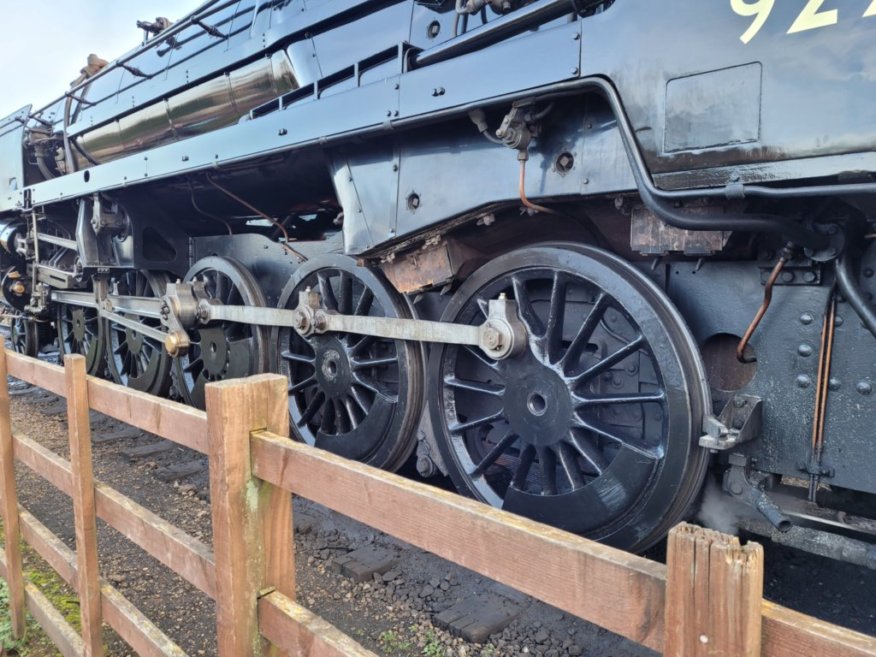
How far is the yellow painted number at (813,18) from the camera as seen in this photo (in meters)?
1.48

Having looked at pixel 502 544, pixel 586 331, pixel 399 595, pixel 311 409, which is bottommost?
pixel 399 595

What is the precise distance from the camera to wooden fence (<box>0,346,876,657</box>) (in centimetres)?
71

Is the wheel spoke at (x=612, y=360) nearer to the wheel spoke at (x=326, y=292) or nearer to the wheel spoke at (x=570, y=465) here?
the wheel spoke at (x=570, y=465)

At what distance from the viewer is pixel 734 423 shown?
6.29ft

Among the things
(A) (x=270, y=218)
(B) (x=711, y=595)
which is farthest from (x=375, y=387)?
(B) (x=711, y=595)

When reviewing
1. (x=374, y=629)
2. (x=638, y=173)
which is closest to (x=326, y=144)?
(x=638, y=173)

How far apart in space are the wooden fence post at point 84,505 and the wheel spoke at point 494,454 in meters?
1.34

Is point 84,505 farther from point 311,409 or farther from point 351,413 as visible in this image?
point 311,409

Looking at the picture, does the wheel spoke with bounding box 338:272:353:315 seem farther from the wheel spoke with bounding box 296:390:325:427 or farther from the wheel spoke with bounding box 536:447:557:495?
the wheel spoke with bounding box 536:447:557:495

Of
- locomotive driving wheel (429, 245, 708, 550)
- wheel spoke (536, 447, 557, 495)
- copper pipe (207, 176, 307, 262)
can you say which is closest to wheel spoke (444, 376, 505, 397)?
locomotive driving wheel (429, 245, 708, 550)

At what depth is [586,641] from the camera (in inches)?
82.7

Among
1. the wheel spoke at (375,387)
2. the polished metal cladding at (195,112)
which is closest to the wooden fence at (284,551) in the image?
the wheel spoke at (375,387)

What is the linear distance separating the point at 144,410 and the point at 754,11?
182cm

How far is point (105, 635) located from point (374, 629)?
38.2 inches
